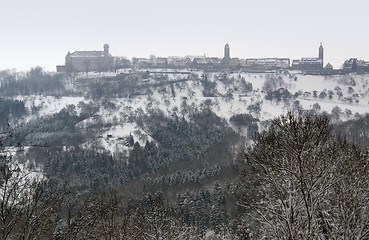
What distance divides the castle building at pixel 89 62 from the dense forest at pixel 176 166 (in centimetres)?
775

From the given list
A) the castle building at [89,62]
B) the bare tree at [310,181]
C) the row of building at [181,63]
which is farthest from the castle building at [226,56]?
the bare tree at [310,181]

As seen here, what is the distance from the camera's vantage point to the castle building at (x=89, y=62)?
372 feet

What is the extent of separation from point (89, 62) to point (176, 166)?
72.2 meters

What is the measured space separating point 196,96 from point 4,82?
6460 cm

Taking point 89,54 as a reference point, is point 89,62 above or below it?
below

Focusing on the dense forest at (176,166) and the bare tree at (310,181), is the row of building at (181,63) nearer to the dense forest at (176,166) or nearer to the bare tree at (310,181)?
the dense forest at (176,166)

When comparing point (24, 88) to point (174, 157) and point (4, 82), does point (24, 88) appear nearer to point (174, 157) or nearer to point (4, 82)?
point (4, 82)

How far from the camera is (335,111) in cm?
7556

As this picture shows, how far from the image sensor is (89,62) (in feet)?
374

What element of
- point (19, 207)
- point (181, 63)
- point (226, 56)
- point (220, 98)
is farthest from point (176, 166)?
point (226, 56)

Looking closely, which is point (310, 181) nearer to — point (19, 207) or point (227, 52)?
point (19, 207)

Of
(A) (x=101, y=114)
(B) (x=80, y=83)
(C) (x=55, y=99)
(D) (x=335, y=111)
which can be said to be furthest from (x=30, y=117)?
(D) (x=335, y=111)

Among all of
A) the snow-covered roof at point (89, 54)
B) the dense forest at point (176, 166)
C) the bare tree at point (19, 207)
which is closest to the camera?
the bare tree at point (19, 207)

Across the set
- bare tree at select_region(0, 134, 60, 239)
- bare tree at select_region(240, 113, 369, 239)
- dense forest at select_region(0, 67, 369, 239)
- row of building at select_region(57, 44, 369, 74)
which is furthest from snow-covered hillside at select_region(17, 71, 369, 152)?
bare tree at select_region(0, 134, 60, 239)
